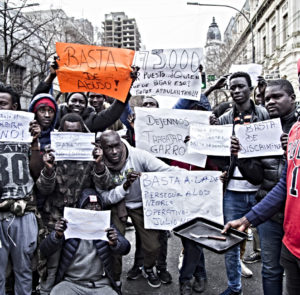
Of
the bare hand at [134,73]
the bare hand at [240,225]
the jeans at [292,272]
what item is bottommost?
the jeans at [292,272]

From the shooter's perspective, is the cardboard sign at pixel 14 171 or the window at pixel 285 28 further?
the window at pixel 285 28

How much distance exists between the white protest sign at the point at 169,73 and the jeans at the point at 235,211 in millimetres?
1155

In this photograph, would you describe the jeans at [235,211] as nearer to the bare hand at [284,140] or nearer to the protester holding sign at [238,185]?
the protester holding sign at [238,185]

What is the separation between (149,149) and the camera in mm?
3494

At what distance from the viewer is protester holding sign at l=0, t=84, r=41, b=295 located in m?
2.61

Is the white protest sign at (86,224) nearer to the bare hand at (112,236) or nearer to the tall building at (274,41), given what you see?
the bare hand at (112,236)

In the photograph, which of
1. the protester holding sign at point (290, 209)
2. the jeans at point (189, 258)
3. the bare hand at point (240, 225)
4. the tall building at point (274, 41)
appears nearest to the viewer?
the protester holding sign at point (290, 209)

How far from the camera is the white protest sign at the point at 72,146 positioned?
273 cm

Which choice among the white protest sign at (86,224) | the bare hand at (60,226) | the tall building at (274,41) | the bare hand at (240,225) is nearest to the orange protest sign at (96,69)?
the white protest sign at (86,224)

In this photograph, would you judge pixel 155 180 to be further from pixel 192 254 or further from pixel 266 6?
pixel 266 6

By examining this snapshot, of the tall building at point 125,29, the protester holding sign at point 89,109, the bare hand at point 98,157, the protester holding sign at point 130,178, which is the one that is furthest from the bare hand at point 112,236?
the tall building at point 125,29

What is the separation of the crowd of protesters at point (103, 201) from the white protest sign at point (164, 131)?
23cm

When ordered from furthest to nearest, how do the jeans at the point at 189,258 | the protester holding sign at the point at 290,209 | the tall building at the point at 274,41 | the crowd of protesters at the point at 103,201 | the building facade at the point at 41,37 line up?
the tall building at the point at 274,41 < the building facade at the point at 41,37 < the jeans at the point at 189,258 < the crowd of protesters at the point at 103,201 < the protester holding sign at the point at 290,209

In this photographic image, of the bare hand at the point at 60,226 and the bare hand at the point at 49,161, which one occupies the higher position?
the bare hand at the point at 49,161
